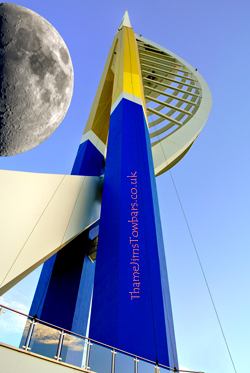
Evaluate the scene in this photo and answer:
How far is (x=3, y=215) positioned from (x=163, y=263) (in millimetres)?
4067

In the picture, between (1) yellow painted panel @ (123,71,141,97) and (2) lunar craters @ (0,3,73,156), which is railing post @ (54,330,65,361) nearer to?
(2) lunar craters @ (0,3,73,156)

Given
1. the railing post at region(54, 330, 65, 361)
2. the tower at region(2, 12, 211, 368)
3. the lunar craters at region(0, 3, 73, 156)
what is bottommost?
the railing post at region(54, 330, 65, 361)

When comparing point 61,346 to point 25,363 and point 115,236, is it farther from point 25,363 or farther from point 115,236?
point 115,236

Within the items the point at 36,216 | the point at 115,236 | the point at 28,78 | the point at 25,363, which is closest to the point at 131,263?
the point at 115,236

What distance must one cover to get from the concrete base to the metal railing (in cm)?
6

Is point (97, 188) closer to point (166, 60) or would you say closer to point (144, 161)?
point (144, 161)

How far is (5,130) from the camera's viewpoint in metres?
A: 2.95

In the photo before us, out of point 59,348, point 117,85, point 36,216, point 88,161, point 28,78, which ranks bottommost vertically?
point 59,348

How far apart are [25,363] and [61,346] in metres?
0.47

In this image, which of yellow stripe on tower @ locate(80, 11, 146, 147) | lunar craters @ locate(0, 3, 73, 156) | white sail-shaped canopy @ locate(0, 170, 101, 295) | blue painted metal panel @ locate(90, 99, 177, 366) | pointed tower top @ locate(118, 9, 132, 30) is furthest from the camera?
pointed tower top @ locate(118, 9, 132, 30)

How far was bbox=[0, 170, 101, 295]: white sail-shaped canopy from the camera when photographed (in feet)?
20.5

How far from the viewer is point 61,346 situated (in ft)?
11.4

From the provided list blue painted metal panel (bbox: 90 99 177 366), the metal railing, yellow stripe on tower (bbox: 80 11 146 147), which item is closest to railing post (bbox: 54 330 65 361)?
the metal railing

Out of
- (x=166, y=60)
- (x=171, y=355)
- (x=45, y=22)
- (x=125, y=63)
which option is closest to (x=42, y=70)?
(x=45, y=22)
